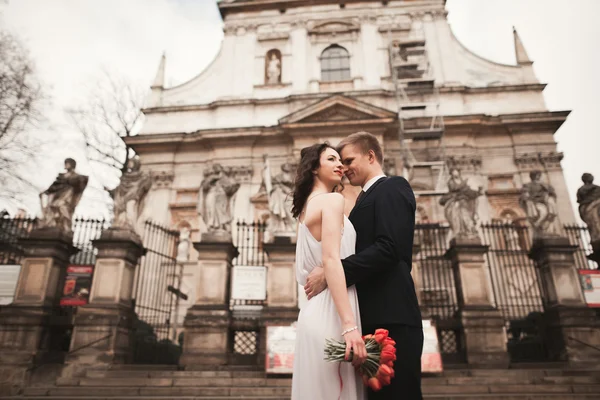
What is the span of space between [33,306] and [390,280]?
8602 millimetres

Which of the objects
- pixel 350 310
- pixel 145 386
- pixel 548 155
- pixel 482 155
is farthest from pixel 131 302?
pixel 548 155

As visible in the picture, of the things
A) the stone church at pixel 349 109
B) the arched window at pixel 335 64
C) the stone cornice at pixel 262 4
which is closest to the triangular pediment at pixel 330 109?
the stone church at pixel 349 109

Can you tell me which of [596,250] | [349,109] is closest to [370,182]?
[596,250]

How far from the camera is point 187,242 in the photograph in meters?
18.2

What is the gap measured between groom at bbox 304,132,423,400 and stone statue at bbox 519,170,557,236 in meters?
9.27

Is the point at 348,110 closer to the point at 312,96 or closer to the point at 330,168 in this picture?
the point at 312,96

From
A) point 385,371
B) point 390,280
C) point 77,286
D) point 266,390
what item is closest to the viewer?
point 385,371

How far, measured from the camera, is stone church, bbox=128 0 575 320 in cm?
1831

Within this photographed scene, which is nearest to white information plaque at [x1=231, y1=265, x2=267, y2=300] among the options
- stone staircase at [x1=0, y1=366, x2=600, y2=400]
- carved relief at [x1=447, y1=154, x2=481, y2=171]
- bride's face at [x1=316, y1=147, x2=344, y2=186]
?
stone staircase at [x1=0, y1=366, x2=600, y2=400]

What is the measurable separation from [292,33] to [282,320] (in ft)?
59.8

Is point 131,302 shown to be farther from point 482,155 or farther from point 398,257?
point 482,155

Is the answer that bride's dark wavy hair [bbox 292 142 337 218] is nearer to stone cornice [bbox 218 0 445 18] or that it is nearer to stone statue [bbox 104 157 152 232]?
stone statue [bbox 104 157 152 232]

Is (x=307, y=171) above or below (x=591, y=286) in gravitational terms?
below

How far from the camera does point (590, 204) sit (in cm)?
1030
